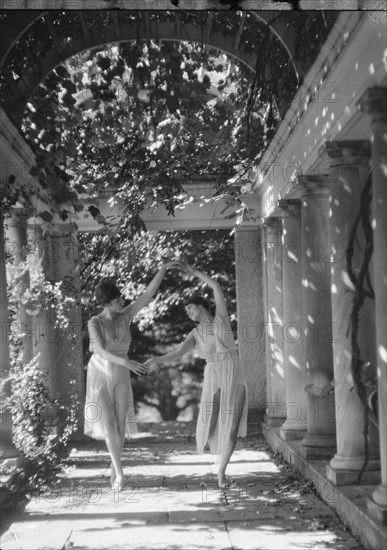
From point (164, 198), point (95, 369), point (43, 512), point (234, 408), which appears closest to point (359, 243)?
point (234, 408)

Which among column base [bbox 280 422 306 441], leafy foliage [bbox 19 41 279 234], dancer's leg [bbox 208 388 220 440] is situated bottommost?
column base [bbox 280 422 306 441]

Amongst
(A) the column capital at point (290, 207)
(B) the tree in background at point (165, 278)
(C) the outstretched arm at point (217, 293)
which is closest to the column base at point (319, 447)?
(C) the outstretched arm at point (217, 293)

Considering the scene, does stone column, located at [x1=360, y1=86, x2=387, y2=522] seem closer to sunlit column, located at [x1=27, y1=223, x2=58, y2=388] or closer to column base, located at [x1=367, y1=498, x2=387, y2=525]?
column base, located at [x1=367, y1=498, x2=387, y2=525]

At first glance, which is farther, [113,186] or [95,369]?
[113,186]

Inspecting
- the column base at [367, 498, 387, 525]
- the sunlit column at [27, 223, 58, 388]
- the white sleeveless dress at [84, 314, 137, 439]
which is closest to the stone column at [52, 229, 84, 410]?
the sunlit column at [27, 223, 58, 388]

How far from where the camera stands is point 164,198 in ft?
47.2

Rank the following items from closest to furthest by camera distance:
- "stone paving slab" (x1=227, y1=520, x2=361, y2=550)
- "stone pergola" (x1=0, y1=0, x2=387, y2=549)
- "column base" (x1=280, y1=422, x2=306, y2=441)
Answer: "stone pergola" (x1=0, y1=0, x2=387, y2=549), "stone paving slab" (x1=227, y1=520, x2=361, y2=550), "column base" (x1=280, y1=422, x2=306, y2=441)

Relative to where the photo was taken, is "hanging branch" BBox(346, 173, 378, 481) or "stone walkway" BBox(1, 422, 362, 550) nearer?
"stone walkway" BBox(1, 422, 362, 550)

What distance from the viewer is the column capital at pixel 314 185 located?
10.6 m

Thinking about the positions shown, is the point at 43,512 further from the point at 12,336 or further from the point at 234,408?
the point at 12,336

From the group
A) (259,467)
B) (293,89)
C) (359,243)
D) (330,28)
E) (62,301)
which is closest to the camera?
(330,28)

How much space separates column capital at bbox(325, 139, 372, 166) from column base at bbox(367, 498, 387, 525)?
310cm

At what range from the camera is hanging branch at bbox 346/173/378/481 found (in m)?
8.67

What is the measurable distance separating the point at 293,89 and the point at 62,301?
521 cm
